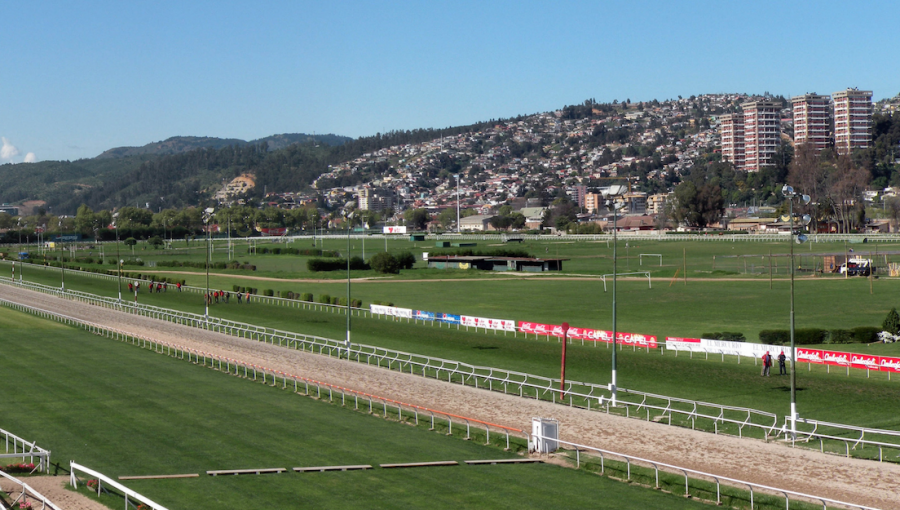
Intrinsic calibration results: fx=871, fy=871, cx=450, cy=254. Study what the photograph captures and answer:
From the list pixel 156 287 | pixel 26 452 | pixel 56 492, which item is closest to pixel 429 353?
pixel 26 452

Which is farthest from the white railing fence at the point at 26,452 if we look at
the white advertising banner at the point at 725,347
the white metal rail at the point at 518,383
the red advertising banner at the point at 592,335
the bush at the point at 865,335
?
the bush at the point at 865,335

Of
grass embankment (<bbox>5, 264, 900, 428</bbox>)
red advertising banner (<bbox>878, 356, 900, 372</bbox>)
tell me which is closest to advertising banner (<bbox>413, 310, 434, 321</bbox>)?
grass embankment (<bbox>5, 264, 900, 428</bbox>)

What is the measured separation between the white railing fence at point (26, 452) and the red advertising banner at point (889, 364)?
2866 cm

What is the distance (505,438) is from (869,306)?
3617 centimetres

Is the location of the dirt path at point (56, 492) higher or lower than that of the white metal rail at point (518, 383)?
higher

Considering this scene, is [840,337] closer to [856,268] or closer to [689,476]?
[689,476]

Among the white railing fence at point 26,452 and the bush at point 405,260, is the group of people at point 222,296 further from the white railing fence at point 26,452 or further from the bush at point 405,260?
the white railing fence at point 26,452

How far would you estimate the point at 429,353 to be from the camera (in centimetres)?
4066

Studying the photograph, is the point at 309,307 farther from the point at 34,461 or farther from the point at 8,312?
the point at 34,461

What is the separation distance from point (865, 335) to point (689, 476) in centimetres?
2402

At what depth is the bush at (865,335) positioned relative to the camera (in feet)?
131

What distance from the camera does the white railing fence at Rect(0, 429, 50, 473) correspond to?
20.3 m

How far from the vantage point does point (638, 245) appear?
12031 cm

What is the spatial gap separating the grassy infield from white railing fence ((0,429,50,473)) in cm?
84
